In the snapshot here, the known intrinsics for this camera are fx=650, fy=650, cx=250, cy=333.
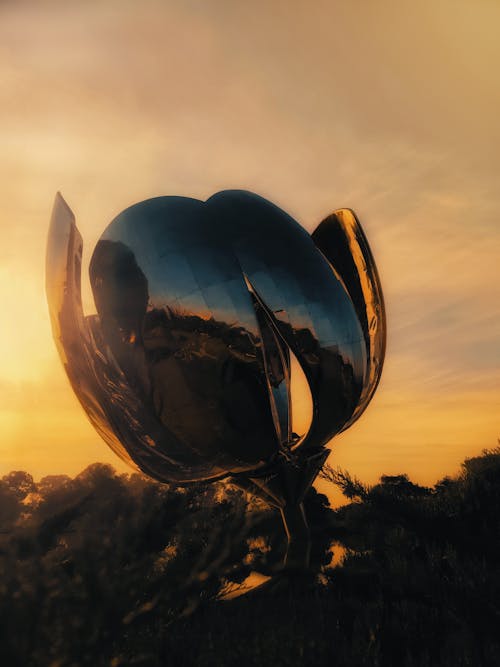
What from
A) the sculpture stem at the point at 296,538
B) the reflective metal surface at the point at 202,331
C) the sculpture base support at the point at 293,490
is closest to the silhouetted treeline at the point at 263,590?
the sculpture stem at the point at 296,538

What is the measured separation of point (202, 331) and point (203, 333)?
0.02 meters

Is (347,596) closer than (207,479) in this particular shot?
Yes

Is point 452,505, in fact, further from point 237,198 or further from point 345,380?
Answer: point 237,198

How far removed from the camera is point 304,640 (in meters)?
6.71

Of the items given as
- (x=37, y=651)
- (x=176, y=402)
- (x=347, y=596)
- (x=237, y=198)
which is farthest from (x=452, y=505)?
(x=37, y=651)

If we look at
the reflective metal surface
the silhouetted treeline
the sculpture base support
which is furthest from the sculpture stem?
the reflective metal surface

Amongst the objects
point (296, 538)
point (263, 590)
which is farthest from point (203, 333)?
point (263, 590)

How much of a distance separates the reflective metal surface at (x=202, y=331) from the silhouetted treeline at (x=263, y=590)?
1380mm

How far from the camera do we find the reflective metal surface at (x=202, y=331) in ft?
23.2

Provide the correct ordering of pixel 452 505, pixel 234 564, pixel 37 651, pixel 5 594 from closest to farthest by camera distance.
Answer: pixel 37 651
pixel 5 594
pixel 234 564
pixel 452 505

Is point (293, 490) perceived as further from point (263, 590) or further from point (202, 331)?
point (202, 331)

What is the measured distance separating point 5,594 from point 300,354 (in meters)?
3.95

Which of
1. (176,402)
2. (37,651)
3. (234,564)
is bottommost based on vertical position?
(37,651)

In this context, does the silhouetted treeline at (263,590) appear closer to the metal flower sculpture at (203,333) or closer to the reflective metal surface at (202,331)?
the metal flower sculpture at (203,333)
